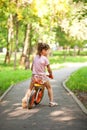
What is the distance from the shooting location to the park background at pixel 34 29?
67.7 feet

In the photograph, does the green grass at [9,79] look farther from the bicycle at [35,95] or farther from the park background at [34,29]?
the bicycle at [35,95]

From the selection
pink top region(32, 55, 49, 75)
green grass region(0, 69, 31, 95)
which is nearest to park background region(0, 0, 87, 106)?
green grass region(0, 69, 31, 95)

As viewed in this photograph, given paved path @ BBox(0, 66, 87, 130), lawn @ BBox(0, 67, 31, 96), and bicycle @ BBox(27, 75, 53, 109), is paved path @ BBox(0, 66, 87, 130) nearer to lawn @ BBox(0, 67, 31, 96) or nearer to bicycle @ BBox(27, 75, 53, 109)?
bicycle @ BBox(27, 75, 53, 109)

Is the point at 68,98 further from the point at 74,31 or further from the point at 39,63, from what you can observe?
the point at 74,31

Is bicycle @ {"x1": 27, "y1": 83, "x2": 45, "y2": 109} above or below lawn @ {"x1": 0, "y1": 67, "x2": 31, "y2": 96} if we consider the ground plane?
above

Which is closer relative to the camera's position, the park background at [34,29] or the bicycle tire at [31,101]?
the bicycle tire at [31,101]

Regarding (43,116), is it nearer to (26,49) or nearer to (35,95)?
(35,95)

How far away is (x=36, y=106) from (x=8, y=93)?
375 centimetres

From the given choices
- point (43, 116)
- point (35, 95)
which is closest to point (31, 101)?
point (35, 95)

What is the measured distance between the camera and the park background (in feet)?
67.7

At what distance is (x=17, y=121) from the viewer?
9.64m

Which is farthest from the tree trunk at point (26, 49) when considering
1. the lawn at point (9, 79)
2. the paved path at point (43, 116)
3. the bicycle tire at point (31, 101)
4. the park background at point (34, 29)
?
the bicycle tire at point (31, 101)

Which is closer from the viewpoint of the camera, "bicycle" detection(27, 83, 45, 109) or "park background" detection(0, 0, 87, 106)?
"bicycle" detection(27, 83, 45, 109)

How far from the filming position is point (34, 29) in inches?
1512
